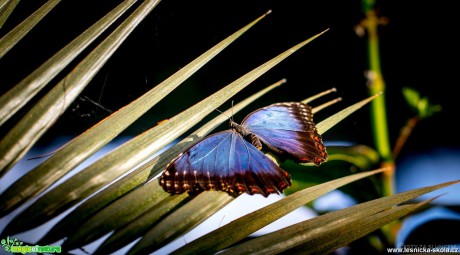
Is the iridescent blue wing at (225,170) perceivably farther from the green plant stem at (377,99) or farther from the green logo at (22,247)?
the green plant stem at (377,99)

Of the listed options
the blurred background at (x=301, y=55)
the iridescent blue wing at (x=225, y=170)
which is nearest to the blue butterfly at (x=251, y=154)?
the iridescent blue wing at (x=225, y=170)

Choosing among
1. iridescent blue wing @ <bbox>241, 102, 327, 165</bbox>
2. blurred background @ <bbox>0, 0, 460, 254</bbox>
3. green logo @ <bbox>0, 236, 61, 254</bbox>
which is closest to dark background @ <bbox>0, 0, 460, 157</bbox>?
blurred background @ <bbox>0, 0, 460, 254</bbox>

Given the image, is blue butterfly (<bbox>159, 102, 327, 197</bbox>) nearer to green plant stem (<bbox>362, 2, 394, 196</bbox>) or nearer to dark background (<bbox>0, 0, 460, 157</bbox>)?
dark background (<bbox>0, 0, 460, 157</bbox>)

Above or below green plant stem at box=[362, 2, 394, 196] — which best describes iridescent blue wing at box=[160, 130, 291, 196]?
below

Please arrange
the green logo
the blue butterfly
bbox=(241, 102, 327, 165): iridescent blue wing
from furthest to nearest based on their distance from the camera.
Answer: bbox=(241, 102, 327, 165): iridescent blue wing
the blue butterfly
the green logo

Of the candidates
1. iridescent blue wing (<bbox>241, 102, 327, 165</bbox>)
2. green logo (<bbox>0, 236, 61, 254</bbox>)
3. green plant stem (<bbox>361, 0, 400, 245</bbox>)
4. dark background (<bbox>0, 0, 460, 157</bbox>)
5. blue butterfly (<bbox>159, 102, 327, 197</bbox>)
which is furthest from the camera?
green plant stem (<bbox>361, 0, 400, 245</bbox>)

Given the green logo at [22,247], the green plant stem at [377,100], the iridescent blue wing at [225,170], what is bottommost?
the green logo at [22,247]

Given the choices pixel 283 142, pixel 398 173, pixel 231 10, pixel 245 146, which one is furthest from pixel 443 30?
pixel 245 146

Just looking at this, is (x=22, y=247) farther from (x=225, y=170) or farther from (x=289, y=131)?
(x=289, y=131)
